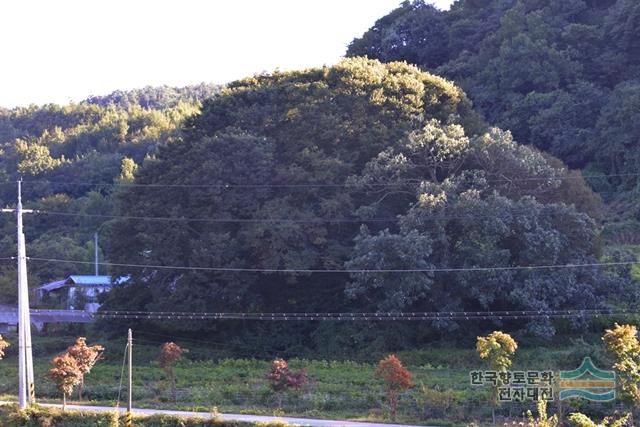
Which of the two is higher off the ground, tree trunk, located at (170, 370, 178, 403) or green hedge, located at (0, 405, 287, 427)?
green hedge, located at (0, 405, 287, 427)

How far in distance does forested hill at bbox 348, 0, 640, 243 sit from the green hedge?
21.7 m

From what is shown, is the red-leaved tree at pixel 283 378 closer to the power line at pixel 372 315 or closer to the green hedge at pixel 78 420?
the green hedge at pixel 78 420

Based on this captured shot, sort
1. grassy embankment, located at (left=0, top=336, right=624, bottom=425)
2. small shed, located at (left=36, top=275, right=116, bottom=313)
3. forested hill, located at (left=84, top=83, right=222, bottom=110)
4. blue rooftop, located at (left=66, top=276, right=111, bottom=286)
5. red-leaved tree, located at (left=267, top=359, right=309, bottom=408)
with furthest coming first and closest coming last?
1. forested hill, located at (left=84, top=83, right=222, bottom=110)
2. blue rooftop, located at (left=66, top=276, right=111, bottom=286)
3. small shed, located at (left=36, top=275, right=116, bottom=313)
4. red-leaved tree, located at (left=267, top=359, right=309, bottom=408)
5. grassy embankment, located at (left=0, top=336, right=624, bottom=425)

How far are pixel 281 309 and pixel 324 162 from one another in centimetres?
540

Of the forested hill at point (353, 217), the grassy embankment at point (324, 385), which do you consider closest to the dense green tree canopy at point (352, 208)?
the forested hill at point (353, 217)

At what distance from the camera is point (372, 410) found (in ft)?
74.5

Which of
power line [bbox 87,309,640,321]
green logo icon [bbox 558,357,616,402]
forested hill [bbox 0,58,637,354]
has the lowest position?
green logo icon [bbox 558,357,616,402]

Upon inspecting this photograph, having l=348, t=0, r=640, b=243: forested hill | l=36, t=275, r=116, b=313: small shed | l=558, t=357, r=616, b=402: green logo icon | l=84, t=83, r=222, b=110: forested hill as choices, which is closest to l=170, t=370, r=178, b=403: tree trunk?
l=558, t=357, r=616, b=402: green logo icon

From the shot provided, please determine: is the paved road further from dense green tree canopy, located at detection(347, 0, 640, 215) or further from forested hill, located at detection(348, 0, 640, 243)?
dense green tree canopy, located at detection(347, 0, 640, 215)

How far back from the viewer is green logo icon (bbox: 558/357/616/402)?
2125 cm

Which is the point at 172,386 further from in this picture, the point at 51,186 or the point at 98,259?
the point at 51,186

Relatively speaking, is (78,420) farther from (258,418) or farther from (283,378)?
(283,378)

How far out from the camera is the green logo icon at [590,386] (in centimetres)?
2125

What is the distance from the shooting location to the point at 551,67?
43.5m
